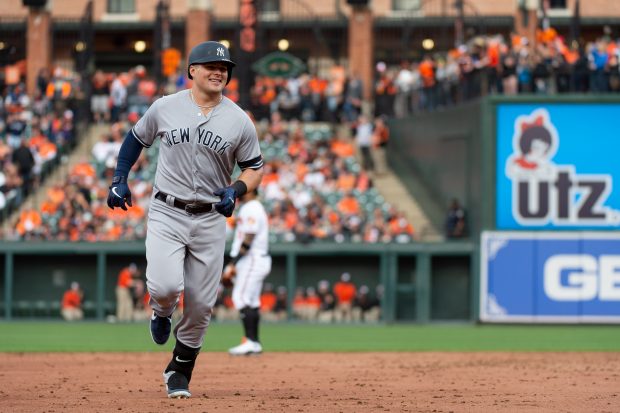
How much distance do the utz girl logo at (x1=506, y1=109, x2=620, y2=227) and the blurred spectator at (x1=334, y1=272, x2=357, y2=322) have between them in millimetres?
3095

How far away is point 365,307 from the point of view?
2233 centimetres

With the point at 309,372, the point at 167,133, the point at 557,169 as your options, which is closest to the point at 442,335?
the point at 557,169

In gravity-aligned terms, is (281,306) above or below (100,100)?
below

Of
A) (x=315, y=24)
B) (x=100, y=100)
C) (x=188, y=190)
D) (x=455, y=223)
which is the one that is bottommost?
(x=455, y=223)

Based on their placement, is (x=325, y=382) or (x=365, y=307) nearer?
(x=325, y=382)

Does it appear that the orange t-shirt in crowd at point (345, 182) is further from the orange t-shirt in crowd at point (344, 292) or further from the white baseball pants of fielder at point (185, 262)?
the white baseball pants of fielder at point (185, 262)

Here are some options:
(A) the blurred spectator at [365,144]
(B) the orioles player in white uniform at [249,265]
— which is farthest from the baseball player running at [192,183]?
(A) the blurred spectator at [365,144]

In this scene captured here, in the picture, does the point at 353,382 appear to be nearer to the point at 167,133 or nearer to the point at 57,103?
the point at 167,133

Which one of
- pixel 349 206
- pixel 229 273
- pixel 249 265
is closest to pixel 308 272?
pixel 349 206

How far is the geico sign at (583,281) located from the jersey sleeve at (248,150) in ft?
43.7

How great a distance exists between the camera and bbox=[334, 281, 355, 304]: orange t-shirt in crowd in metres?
22.4

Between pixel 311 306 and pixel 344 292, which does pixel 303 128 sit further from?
pixel 311 306

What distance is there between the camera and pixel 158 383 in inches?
423

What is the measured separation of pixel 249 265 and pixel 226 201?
18.3ft
